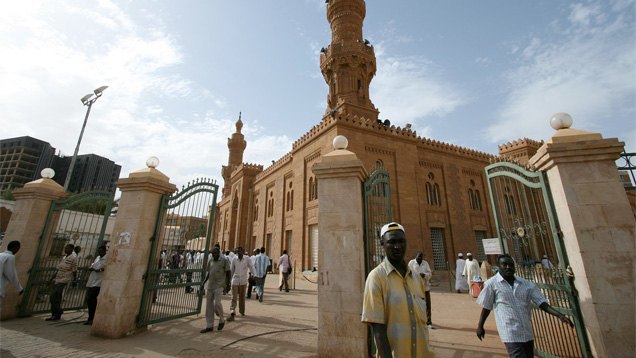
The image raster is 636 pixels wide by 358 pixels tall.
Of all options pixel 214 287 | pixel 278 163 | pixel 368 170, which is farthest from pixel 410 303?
pixel 278 163

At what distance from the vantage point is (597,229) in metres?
3.43

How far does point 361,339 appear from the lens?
12.3 ft

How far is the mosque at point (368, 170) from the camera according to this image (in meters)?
15.1

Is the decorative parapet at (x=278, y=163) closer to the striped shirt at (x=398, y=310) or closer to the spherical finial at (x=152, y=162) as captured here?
the spherical finial at (x=152, y=162)

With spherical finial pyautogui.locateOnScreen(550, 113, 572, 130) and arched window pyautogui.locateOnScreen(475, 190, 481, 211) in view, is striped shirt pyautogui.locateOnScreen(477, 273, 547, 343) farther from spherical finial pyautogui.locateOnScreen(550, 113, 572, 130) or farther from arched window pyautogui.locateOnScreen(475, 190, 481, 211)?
arched window pyautogui.locateOnScreen(475, 190, 481, 211)

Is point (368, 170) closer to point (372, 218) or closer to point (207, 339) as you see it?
point (372, 218)

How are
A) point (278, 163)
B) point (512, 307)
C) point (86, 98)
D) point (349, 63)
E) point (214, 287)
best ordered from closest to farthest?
point (512, 307), point (214, 287), point (86, 98), point (349, 63), point (278, 163)

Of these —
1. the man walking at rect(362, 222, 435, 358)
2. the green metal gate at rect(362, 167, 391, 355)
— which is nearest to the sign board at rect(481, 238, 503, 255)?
the green metal gate at rect(362, 167, 391, 355)

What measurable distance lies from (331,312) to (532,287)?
239 centimetres

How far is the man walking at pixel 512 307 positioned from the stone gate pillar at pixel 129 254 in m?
5.41

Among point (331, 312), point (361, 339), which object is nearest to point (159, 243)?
point (331, 312)

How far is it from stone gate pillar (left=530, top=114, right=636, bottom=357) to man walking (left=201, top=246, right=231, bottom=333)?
5.64 meters

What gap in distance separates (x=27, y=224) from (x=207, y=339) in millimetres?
5226

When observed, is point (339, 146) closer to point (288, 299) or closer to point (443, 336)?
point (443, 336)
